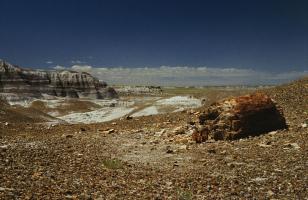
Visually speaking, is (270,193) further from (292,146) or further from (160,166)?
(292,146)

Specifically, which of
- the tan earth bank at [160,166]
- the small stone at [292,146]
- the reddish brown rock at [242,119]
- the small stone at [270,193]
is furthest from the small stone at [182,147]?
the small stone at [270,193]

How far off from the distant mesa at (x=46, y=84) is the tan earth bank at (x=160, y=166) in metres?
71.5

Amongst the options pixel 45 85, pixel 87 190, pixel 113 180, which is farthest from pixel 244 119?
pixel 45 85

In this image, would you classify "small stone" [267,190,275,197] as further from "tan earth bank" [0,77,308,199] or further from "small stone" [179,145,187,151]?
"small stone" [179,145,187,151]

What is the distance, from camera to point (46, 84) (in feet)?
344

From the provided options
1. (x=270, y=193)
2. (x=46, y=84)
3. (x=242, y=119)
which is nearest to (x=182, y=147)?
(x=242, y=119)

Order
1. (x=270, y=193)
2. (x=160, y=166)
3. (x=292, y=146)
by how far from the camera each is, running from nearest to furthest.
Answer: (x=270, y=193) → (x=160, y=166) → (x=292, y=146)

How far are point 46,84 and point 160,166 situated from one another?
307 ft

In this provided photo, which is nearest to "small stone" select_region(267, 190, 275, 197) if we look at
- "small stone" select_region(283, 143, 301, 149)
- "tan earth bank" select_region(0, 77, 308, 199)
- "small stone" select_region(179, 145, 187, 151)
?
"tan earth bank" select_region(0, 77, 308, 199)

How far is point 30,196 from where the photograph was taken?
9.92 metres

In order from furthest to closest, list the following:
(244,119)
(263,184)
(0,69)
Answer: (0,69), (244,119), (263,184)

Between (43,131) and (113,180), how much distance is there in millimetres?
14061

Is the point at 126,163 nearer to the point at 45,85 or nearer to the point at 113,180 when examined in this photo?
the point at 113,180

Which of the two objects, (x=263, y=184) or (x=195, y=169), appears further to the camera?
(x=195, y=169)
